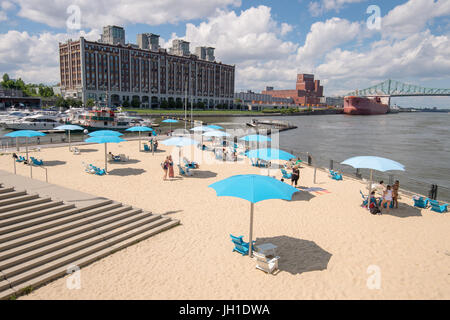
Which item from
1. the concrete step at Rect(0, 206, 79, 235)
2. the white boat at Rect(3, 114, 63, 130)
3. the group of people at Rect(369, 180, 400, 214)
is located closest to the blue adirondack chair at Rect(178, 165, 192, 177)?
the concrete step at Rect(0, 206, 79, 235)

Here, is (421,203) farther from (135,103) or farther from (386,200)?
(135,103)

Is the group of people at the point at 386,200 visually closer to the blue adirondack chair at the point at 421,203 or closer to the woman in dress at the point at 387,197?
the woman in dress at the point at 387,197

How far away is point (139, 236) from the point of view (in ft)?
30.7

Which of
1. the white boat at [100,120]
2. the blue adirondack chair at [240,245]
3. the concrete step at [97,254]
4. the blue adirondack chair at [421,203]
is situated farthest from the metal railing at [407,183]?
the white boat at [100,120]

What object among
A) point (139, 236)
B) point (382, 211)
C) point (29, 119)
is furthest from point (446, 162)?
point (29, 119)

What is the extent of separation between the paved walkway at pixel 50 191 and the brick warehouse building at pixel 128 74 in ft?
338

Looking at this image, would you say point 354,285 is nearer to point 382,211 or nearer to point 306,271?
point 306,271

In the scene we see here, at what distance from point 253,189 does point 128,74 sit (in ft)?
405

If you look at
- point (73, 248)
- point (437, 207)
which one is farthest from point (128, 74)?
point (437, 207)

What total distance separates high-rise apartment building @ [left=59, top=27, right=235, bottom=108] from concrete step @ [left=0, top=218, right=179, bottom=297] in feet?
281

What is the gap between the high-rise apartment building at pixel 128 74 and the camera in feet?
347

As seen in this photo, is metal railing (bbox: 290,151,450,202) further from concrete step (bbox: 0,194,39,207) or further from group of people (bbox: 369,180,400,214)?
concrete step (bbox: 0,194,39,207)

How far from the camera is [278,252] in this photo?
8.79 metres
